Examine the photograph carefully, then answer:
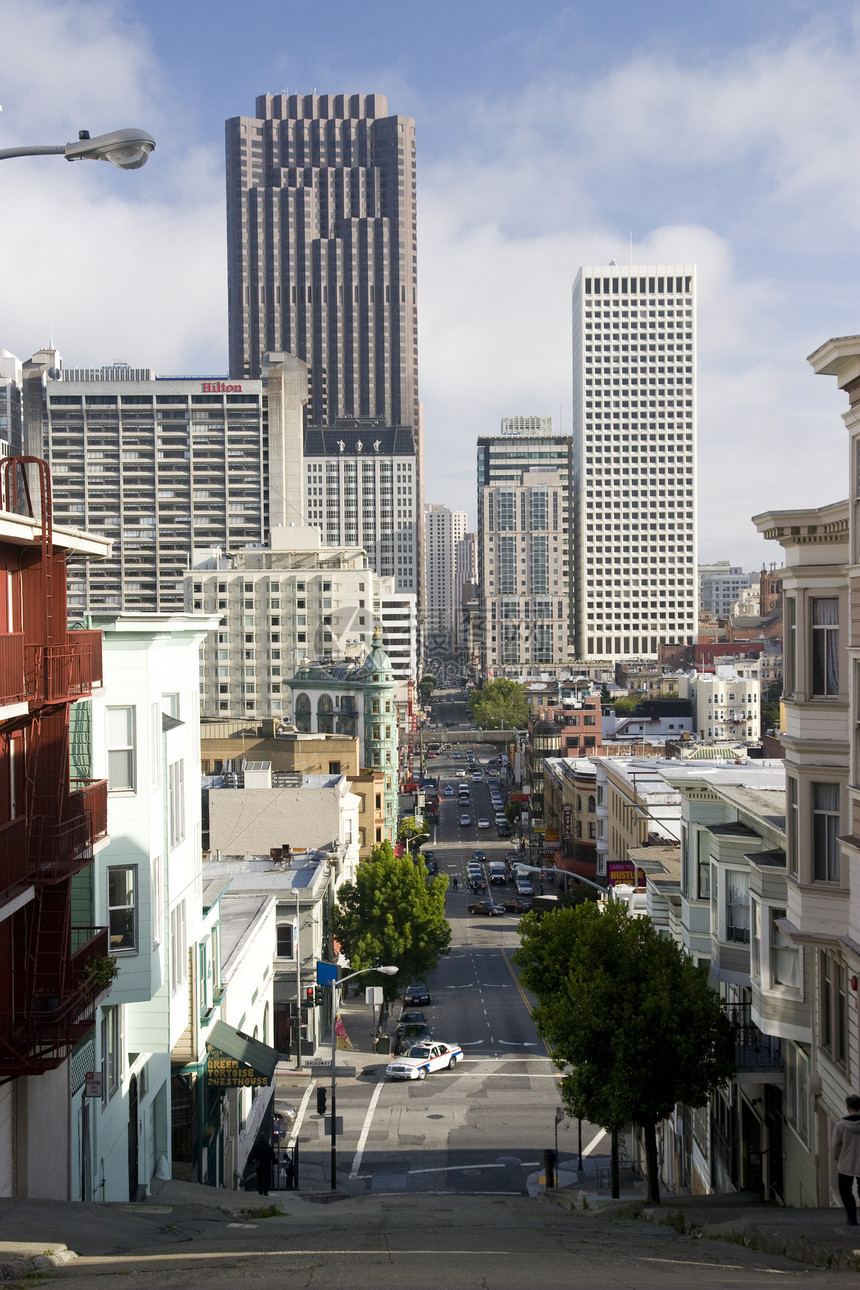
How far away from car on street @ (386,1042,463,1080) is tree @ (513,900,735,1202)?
2760 centimetres

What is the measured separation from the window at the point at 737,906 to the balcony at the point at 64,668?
52.3ft

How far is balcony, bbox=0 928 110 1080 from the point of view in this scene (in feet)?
57.5

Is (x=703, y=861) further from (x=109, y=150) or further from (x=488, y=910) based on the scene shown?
(x=488, y=910)

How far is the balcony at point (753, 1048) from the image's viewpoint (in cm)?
2833

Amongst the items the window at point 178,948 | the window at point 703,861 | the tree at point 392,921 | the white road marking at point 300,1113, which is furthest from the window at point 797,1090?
the tree at point 392,921

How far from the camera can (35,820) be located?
19.1m

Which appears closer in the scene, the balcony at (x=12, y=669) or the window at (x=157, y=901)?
the balcony at (x=12, y=669)

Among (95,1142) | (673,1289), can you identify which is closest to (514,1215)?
(95,1142)

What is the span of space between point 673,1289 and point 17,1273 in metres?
6.62

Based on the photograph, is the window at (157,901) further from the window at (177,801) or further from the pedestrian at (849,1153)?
the pedestrian at (849,1153)

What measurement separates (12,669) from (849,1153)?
13.3 meters

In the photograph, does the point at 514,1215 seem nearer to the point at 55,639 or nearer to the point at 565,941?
the point at 565,941

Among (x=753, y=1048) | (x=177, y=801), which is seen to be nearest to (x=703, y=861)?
(x=753, y=1048)

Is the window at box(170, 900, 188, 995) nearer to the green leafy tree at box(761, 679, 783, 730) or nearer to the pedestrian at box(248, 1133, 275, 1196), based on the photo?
the pedestrian at box(248, 1133, 275, 1196)
